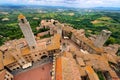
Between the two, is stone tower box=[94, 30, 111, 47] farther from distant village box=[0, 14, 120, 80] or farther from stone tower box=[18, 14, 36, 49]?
stone tower box=[18, 14, 36, 49]

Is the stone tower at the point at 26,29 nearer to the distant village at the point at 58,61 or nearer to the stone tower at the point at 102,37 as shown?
the distant village at the point at 58,61

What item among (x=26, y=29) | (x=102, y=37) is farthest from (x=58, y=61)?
(x=102, y=37)

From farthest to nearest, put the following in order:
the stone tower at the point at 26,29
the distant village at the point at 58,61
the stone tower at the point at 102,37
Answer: the stone tower at the point at 102,37
the stone tower at the point at 26,29
the distant village at the point at 58,61

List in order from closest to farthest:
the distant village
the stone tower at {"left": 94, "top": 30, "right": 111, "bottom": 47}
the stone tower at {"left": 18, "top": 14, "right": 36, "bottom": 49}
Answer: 1. the distant village
2. the stone tower at {"left": 18, "top": 14, "right": 36, "bottom": 49}
3. the stone tower at {"left": 94, "top": 30, "right": 111, "bottom": 47}

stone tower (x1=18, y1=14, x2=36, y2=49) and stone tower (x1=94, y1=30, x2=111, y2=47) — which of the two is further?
stone tower (x1=94, y1=30, x2=111, y2=47)

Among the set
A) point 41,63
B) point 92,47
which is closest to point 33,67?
point 41,63

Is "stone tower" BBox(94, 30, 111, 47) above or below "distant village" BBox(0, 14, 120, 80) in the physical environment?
above

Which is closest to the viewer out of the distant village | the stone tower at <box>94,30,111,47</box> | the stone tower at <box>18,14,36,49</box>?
the distant village

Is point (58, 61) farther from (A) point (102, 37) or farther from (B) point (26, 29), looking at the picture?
(A) point (102, 37)

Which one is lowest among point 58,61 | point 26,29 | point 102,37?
point 58,61

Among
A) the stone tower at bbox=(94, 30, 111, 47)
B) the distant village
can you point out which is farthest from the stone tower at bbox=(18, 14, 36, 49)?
the stone tower at bbox=(94, 30, 111, 47)

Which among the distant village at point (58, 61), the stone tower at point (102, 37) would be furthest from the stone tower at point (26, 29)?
the stone tower at point (102, 37)

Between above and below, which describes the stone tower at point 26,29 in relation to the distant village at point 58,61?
above
